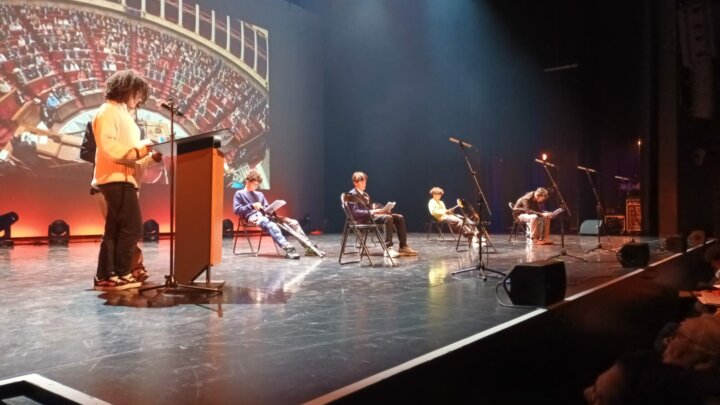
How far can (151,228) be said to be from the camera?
8.72m

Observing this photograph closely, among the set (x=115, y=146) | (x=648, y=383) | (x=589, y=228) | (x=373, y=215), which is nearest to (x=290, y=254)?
(x=373, y=215)

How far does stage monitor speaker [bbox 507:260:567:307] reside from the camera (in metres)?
2.72

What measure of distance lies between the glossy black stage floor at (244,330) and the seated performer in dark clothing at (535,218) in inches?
148

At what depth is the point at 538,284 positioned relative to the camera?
2.73 metres

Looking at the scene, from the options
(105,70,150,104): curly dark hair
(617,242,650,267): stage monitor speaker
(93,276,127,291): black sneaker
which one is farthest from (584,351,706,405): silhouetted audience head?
(617,242,650,267): stage monitor speaker

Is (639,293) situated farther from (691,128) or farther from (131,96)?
(691,128)

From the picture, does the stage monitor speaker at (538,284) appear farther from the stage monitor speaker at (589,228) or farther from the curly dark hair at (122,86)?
the stage monitor speaker at (589,228)

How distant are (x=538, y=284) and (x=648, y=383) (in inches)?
56.1

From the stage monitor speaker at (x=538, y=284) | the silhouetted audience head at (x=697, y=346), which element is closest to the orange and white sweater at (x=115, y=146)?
the stage monitor speaker at (x=538, y=284)

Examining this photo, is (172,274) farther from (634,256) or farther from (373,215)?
(634,256)

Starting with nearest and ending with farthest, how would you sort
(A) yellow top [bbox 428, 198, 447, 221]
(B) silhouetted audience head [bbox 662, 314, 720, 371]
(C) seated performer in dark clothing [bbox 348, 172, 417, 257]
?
(B) silhouetted audience head [bbox 662, 314, 720, 371]
(C) seated performer in dark clothing [bbox 348, 172, 417, 257]
(A) yellow top [bbox 428, 198, 447, 221]

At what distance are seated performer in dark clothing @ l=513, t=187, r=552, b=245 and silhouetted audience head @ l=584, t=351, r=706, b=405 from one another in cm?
679

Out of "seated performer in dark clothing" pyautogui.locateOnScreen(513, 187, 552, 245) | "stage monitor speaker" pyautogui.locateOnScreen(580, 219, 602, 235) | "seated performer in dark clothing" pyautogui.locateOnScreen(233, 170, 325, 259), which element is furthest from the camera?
"stage monitor speaker" pyautogui.locateOnScreen(580, 219, 602, 235)

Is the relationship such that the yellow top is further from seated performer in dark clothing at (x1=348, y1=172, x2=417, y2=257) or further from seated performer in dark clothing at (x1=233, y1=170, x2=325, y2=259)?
seated performer in dark clothing at (x1=233, y1=170, x2=325, y2=259)
